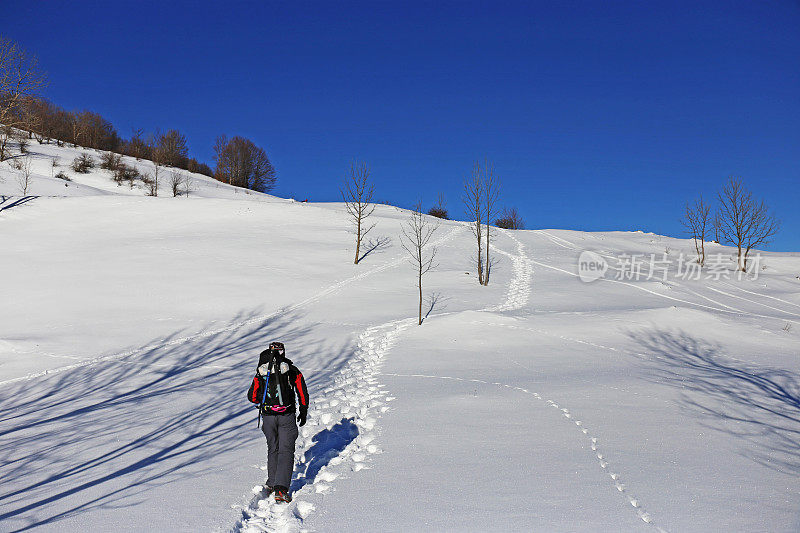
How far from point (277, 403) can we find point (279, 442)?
49cm

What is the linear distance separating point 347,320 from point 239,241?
695 inches

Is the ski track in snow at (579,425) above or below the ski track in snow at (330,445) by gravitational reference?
above

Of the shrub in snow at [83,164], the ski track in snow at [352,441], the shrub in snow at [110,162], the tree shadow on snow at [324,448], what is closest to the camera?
the ski track in snow at [352,441]

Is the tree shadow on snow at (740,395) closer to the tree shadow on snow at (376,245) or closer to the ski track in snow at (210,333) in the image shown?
the ski track in snow at (210,333)

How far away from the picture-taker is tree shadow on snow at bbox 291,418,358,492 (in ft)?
17.3

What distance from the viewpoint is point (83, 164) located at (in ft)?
187

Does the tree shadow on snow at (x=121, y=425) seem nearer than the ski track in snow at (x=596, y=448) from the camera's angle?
No

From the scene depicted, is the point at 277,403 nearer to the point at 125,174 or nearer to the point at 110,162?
the point at 125,174

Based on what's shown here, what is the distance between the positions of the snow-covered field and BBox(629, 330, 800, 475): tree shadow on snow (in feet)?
0.21

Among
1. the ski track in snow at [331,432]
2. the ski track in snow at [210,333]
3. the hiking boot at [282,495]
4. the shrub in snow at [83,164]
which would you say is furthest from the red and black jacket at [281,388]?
the shrub in snow at [83,164]

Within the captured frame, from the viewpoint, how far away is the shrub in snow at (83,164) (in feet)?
184

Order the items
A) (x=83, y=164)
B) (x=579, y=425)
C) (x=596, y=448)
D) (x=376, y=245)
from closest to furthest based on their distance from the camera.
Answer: (x=596, y=448), (x=579, y=425), (x=376, y=245), (x=83, y=164)

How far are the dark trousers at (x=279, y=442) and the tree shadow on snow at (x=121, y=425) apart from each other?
1.10 meters

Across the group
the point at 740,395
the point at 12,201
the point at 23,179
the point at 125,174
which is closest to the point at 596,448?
the point at 740,395
